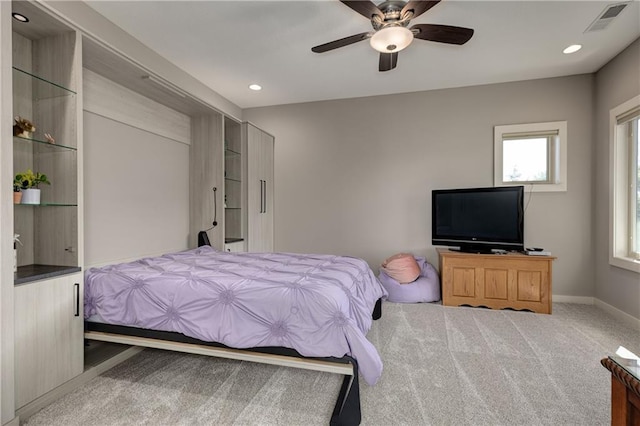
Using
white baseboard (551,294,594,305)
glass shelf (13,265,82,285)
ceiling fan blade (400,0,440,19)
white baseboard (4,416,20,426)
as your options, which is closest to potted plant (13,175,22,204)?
glass shelf (13,265,82,285)

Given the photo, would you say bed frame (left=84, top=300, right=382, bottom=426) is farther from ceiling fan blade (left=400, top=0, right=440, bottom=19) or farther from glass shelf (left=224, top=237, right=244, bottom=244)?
ceiling fan blade (left=400, top=0, right=440, bottom=19)

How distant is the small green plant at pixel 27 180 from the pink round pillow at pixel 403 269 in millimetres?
3471

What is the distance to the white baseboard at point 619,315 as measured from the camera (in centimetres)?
295

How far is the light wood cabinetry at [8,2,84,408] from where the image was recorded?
185cm

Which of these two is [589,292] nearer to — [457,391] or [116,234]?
[457,391]

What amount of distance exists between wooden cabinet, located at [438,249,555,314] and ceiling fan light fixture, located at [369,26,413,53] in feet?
7.98

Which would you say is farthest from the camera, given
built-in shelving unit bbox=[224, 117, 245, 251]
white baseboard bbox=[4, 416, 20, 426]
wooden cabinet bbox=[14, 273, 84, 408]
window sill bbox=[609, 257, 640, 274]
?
built-in shelving unit bbox=[224, 117, 245, 251]

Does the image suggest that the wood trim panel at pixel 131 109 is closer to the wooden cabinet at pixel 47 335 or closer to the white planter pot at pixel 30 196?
the white planter pot at pixel 30 196

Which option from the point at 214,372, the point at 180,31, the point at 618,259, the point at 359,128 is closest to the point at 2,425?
the point at 214,372

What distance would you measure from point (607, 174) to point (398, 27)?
316 centimetres

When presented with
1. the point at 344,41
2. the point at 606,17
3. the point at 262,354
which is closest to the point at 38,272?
the point at 262,354

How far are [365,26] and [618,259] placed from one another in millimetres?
3576

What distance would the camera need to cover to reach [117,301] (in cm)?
203

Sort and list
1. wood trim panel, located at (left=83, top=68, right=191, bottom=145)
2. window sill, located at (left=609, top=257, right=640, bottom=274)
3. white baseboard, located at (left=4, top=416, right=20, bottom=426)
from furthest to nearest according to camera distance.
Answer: window sill, located at (left=609, top=257, right=640, bottom=274), wood trim panel, located at (left=83, top=68, right=191, bottom=145), white baseboard, located at (left=4, top=416, right=20, bottom=426)
